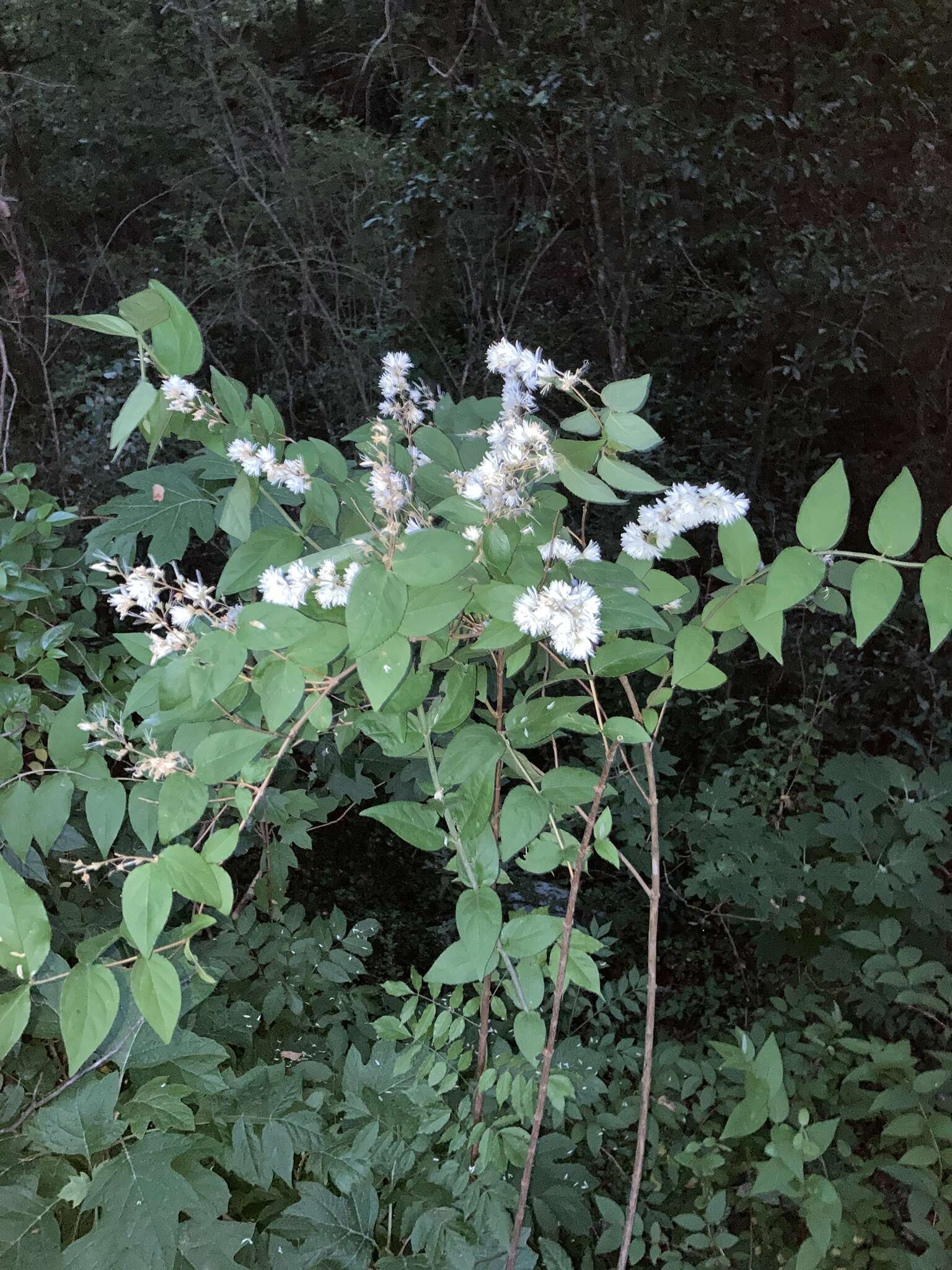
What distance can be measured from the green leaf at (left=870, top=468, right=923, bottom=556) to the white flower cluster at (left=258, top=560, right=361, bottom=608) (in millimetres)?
318

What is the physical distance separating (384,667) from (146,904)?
0.21m

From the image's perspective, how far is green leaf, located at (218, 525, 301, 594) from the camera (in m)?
0.62

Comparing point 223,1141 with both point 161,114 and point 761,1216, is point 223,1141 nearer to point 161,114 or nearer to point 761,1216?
point 761,1216

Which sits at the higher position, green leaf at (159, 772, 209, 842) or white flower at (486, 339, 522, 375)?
white flower at (486, 339, 522, 375)

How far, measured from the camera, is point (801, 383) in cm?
205

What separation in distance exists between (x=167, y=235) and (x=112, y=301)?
8.5 inches

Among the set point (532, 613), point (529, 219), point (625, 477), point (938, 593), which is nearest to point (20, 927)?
point (532, 613)

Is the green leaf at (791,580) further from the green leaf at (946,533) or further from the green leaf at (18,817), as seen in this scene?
the green leaf at (18,817)

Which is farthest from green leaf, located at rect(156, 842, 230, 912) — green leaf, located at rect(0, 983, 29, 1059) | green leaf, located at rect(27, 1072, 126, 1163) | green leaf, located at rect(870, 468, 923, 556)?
green leaf, located at rect(870, 468, 923, 556)

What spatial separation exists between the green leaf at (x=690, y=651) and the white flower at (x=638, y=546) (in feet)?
0.21

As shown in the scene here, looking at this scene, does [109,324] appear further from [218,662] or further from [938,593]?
[938,593]

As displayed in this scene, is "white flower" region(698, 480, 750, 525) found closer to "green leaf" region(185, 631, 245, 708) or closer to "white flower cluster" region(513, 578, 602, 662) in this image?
"white flower cluster" region(513, 578, 602, 662)

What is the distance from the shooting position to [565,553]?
0.60 m

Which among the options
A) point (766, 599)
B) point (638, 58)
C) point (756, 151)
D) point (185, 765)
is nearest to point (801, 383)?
point (756, 151)
